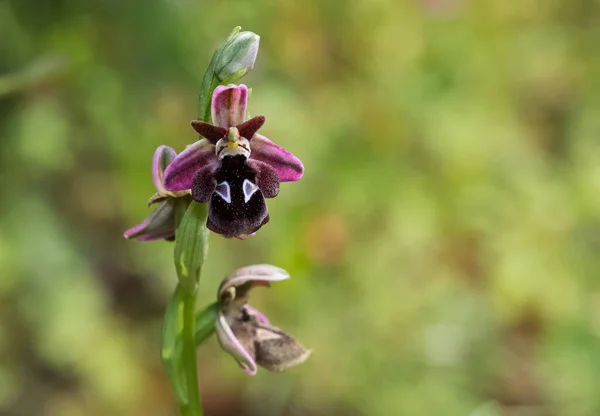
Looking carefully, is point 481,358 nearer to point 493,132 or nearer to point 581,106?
point 493,132

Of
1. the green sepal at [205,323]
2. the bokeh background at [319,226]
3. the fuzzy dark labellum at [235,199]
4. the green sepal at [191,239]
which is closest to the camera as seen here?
the fuzzy dark labellum at [235,199]

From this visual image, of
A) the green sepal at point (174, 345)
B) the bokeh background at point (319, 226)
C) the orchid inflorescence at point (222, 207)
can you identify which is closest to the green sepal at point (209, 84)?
the orchid inflorescence at point (222, 207)

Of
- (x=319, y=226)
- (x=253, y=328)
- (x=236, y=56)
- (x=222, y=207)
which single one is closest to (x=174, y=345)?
(x=253, y=328)

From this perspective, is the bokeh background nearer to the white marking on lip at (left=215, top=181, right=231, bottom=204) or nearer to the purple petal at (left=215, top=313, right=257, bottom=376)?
the purple petal at (left=215, top=313, right=257, bottom=376)

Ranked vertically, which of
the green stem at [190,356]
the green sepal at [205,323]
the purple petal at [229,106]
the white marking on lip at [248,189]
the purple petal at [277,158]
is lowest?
the green stem at [190,356]

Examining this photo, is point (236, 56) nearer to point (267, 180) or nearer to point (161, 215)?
point (267, 180)

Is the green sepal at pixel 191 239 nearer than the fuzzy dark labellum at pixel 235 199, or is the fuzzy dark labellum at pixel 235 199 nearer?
the fuzzy dark labellum at pixel 235 199

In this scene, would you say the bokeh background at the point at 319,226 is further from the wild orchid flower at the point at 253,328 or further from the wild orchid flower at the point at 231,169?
the wild orchid flower at the point at 231,169
